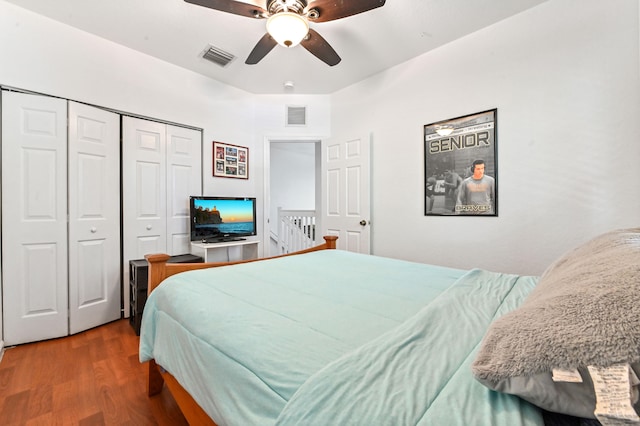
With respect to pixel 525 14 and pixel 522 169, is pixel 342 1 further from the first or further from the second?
pixel 522 169

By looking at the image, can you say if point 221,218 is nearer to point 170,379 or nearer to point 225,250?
point 225,250

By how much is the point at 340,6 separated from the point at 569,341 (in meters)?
2.04

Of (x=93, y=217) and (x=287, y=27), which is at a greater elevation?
(x=287, y=27)

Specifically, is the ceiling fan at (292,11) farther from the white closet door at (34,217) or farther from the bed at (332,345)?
the white closet door at (34,217)

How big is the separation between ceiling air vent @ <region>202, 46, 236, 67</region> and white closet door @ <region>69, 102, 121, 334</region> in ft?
3.54

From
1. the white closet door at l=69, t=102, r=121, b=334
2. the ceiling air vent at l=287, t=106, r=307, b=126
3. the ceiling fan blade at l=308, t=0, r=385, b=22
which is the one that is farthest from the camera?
the ceiling air vent at l=287, t=106, r=307, b=126

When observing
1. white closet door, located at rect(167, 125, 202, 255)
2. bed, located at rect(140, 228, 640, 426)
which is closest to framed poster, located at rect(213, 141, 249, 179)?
white closet door, located at rect(167, 125, 202, 255)

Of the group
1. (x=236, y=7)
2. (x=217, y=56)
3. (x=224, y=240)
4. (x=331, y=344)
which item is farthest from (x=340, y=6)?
(x=224, y=240)

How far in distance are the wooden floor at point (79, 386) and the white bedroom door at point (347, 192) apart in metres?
2.35

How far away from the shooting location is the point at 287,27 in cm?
184

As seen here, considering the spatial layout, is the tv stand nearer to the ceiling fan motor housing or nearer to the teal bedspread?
the teal bedspread

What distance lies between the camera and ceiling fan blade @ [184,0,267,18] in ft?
5.70

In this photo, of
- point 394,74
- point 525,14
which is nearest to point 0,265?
point 394,74

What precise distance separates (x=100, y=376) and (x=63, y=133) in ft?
6.42
